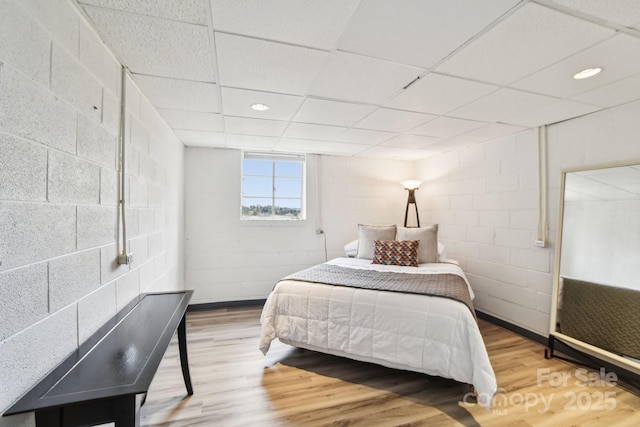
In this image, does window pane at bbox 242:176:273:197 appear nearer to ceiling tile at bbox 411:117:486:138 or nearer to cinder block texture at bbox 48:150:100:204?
ceiling tile at bbox 411:117:486:138

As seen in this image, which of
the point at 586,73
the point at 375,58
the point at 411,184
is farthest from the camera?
the point at 411,184

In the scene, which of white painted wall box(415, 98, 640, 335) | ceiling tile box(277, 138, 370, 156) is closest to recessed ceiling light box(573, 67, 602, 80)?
white painted wall box(415, 98, 640, 335)

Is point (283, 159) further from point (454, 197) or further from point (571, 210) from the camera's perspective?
point (571, 210)

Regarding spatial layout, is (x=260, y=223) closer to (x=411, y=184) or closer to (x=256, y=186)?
(x=256, y=186)

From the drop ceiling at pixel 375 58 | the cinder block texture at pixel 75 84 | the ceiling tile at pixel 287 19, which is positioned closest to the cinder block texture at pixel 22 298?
the cinder block texture at pixel 75 84

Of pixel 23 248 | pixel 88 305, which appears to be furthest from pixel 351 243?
pixel 23 248

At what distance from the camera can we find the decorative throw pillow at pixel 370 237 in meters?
3.57

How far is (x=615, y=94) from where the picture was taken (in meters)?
2.03

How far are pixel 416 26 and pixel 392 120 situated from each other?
1.34m

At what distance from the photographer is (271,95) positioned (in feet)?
6.84

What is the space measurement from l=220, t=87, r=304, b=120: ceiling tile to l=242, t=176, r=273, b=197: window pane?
→ 1522mm

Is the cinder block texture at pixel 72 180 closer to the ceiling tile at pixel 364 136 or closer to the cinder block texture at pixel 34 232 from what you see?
the cinder block texture at pixel 34 232

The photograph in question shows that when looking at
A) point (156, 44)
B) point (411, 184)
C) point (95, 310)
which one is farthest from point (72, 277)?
point (411, 184)

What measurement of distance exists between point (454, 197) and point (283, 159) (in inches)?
96.7
